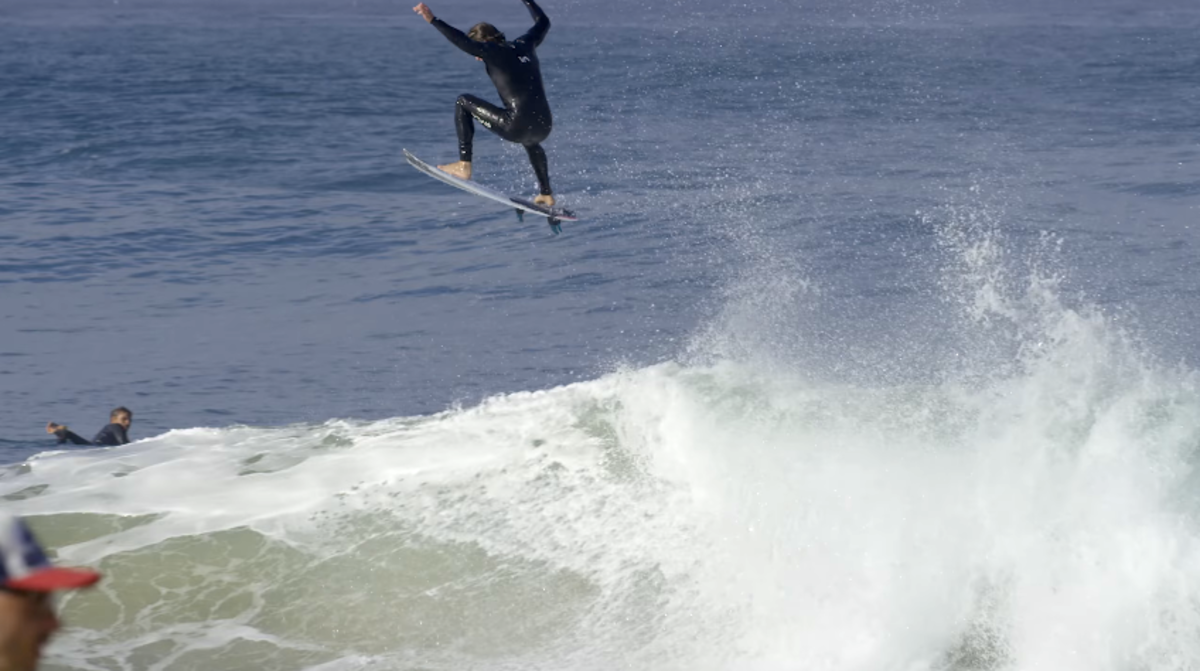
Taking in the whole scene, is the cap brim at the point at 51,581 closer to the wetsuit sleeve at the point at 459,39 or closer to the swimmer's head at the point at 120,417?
the wetsuit sleeve at the point at 459,39

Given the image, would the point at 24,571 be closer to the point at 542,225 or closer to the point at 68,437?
the point at 68,437

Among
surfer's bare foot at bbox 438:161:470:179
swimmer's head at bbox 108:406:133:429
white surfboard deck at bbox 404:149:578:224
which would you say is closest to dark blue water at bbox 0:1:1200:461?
swimmer's head at bbox 108:406:133:429

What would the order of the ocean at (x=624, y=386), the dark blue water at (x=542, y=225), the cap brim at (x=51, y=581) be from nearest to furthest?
the cap brim at (x=51, y=581)
the ocean at (x=624, y=386)
the dark blue water at (x=542, y=225)

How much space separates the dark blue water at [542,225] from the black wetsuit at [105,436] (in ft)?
1.11

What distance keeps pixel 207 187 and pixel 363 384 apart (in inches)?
499

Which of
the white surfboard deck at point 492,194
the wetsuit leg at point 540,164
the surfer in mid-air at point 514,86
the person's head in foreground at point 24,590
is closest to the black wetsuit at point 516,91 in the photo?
the surfer in mid-air at point 514,86

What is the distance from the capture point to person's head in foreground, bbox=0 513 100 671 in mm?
1955

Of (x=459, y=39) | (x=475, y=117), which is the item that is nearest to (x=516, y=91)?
(x=475, y=117)

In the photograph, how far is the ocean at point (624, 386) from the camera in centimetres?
762

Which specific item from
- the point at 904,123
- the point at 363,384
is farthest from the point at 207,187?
the point at 904,123

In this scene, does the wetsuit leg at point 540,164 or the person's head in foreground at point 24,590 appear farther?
the wetsuit leg at point 540,164

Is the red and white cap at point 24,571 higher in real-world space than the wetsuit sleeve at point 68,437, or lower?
higher

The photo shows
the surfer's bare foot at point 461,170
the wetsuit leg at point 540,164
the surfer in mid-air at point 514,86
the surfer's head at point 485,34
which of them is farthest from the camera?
the wetsuit leg at point 540,164

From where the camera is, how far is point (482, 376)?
13.6 metres
